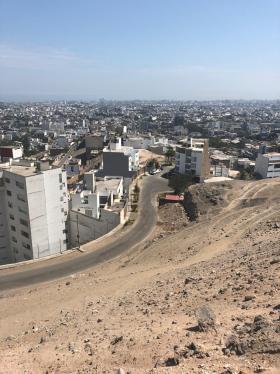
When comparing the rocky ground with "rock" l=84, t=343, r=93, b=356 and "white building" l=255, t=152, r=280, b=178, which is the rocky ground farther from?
"white building" l=255, t=152, r=280, b=178

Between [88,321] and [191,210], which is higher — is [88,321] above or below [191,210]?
above

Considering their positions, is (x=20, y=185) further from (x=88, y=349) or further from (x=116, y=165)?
(x=116, y=165)

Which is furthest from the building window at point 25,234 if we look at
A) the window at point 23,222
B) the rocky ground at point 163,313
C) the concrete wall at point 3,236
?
the rocky ground at point 163,313

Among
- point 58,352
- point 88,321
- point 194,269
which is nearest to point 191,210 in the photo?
point 194,269

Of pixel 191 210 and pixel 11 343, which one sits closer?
pixel 11 343

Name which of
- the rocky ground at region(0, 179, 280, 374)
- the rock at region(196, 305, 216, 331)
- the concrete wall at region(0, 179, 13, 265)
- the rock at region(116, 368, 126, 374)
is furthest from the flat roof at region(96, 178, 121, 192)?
the rock at region(116, 368, 126, 374)

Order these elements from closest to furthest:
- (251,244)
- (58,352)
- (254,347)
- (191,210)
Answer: (254,347)
(58,352)
(251,244)
(191,210)

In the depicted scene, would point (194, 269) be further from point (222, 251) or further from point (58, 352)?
point (58, 352)

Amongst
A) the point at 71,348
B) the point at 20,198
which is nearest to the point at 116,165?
the point at 20,198
